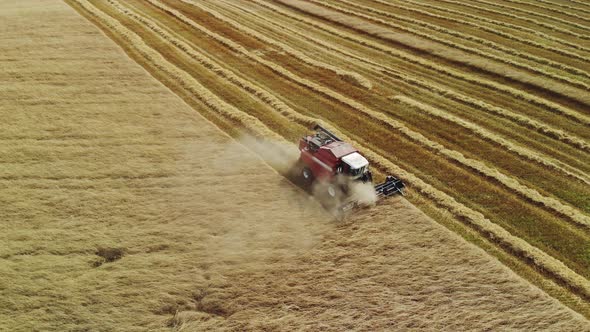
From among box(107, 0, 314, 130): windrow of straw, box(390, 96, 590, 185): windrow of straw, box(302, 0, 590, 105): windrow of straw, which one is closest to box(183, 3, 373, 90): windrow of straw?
box(390, 96, 590, 185): windrow of straw

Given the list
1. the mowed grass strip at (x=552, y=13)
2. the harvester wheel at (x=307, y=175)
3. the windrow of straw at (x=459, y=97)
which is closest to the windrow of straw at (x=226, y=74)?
the harvester wheel at (x=307, y=175)

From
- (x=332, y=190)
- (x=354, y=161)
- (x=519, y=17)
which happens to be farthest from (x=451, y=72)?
(x=332, y=190)

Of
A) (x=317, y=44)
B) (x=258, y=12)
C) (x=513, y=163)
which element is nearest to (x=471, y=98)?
(x=513, y=163)

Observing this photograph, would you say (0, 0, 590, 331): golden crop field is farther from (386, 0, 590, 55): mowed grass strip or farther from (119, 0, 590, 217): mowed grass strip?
(386, 0, 590, 55): mowed grass strip

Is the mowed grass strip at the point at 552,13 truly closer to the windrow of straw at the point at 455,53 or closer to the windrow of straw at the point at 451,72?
the windrow of straw at the point at 455,53

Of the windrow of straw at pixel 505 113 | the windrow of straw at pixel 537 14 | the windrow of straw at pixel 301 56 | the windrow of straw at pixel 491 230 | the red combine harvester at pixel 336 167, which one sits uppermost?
the windrow of straw at pixel 537 14
